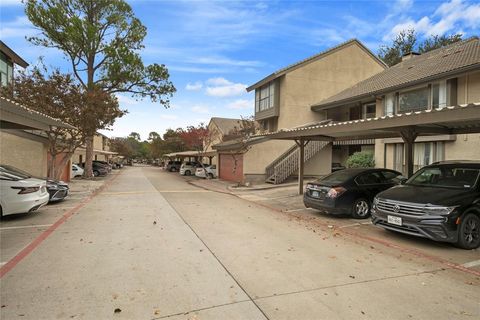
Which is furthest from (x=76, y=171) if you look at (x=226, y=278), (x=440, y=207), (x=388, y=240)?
(x=440, y=207)

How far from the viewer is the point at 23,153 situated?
18.4 metres

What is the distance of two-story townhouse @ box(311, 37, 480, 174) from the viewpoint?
14.6 m

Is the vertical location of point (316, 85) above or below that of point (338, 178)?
above

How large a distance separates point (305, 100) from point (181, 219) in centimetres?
2020

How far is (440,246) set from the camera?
673 cm

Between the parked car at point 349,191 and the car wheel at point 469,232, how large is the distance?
308 cm

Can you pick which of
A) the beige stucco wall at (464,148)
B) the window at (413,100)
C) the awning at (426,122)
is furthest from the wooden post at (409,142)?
the window at (413,100)

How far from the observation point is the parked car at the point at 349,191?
9575 millimetres

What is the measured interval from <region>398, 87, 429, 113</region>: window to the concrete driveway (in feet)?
40.8

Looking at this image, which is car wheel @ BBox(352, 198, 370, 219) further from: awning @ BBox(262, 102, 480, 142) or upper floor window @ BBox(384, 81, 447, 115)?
upper floor window @ BBox(384, 81, 447, 115)

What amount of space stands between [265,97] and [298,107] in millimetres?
3826

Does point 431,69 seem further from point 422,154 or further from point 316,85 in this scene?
point 316,85

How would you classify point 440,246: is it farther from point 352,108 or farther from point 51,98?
point 352,108

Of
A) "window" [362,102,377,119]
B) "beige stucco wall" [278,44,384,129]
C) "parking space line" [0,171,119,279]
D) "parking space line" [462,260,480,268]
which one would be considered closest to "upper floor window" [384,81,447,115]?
"window" [362,102,377,119]
